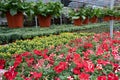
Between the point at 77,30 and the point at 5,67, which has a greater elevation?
the point at 5,67

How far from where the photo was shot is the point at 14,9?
161 inches

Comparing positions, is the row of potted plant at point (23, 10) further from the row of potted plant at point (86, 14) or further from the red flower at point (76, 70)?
the red flower at point (76, 70)

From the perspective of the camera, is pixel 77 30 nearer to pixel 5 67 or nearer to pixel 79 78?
pixel 5 67

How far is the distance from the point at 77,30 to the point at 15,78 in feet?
18.1

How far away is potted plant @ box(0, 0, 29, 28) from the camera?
405 cm

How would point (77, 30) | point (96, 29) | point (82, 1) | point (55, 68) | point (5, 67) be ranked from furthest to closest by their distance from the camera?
point (82, 1), point (96, 29), point (77, 30), point (5, 67), point (55, 68)

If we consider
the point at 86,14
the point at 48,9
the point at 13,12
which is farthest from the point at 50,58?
the point at 86,14

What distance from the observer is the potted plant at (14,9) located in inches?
160

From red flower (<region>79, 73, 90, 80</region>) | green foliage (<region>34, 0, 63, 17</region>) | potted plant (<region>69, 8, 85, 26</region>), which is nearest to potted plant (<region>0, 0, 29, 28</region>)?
green foliage (<region>34, 0, 63, 17</region>)

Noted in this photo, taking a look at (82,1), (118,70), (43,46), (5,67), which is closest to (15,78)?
(5,67)

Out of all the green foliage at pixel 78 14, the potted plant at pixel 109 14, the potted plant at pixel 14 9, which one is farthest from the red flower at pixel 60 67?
the potted plant at pixel 109 14

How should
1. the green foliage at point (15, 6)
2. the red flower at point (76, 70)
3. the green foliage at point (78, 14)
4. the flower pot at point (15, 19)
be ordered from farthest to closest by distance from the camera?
the green foliage at point (78, 14) < the flower pot at point (15, 19) < the green foliage at point (15, 6) < the red flower at point (76, 70)

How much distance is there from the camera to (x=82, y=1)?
45.2ft

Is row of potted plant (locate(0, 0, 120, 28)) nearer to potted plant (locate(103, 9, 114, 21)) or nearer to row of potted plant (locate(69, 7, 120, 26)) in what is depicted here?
row of potted plant (locate(69, 7, 120, 26))
